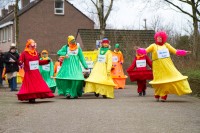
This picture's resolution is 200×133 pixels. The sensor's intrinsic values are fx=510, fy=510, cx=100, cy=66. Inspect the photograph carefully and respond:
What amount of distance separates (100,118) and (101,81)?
5916 mm

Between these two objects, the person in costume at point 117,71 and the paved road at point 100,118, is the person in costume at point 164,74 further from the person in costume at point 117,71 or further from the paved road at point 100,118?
the person in costume at point 117,71

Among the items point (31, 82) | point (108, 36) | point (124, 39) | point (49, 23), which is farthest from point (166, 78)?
point (49, 23)

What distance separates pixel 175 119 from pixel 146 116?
739 mm

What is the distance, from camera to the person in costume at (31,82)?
49.1 feet

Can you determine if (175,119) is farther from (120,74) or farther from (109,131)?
(120,74)

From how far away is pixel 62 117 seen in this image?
36.8 ft

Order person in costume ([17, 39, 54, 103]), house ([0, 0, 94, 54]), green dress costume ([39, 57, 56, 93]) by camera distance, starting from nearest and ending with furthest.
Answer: person in costume ([17, 39, 54, 103])
green dress costume ([39, 57, 56, 93])
house ([0, 0, 94, 54])

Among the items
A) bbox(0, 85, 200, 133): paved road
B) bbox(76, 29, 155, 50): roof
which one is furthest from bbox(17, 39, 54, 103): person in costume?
bbox(76, 29, 155, 50): roof

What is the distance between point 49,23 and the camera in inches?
2544

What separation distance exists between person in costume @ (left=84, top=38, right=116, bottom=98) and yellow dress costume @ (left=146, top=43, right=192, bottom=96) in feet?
6.66

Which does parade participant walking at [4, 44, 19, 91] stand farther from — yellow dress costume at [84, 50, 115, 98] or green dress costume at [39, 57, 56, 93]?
yellow dress costume at [84, 50, 115, 98]

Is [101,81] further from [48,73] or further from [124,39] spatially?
[124,39]

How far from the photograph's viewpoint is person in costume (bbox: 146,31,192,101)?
49.4 ft

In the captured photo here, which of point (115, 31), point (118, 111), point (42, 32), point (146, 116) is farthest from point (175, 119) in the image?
point (42, 32)
